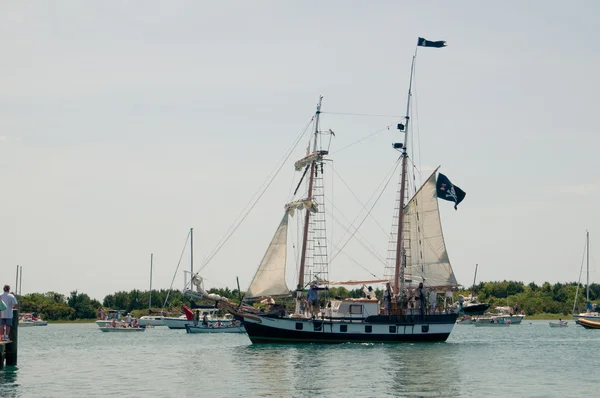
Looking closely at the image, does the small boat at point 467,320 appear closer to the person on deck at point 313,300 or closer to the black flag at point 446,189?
the black flag at point 446,189

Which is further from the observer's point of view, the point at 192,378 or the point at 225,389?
the point at 192,378

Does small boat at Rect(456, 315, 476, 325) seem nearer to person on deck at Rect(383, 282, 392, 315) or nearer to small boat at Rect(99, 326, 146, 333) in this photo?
small boat at Rect(99, 326, 146, 333)

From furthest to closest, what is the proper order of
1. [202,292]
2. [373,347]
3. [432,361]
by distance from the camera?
[202,292] → [373,347] → [432,361]

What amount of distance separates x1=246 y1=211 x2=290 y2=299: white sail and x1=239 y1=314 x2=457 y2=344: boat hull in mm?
2298

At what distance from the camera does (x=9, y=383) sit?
47906 millimetres

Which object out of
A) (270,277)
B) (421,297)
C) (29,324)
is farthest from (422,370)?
(29,324)

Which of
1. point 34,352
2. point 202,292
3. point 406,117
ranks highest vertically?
point 406,117

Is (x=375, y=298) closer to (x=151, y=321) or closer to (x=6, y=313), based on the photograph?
(x=6, y=313)

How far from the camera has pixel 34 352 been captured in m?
79.9

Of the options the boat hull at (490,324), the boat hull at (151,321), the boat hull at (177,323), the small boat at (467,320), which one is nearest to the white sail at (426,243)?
the boat hull at (177,323)

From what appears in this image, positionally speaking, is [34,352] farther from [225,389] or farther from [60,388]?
[225,389]

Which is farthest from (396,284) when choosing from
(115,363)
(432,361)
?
(115,363)

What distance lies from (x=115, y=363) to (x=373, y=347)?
22.0 m

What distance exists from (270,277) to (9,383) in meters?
34.1
